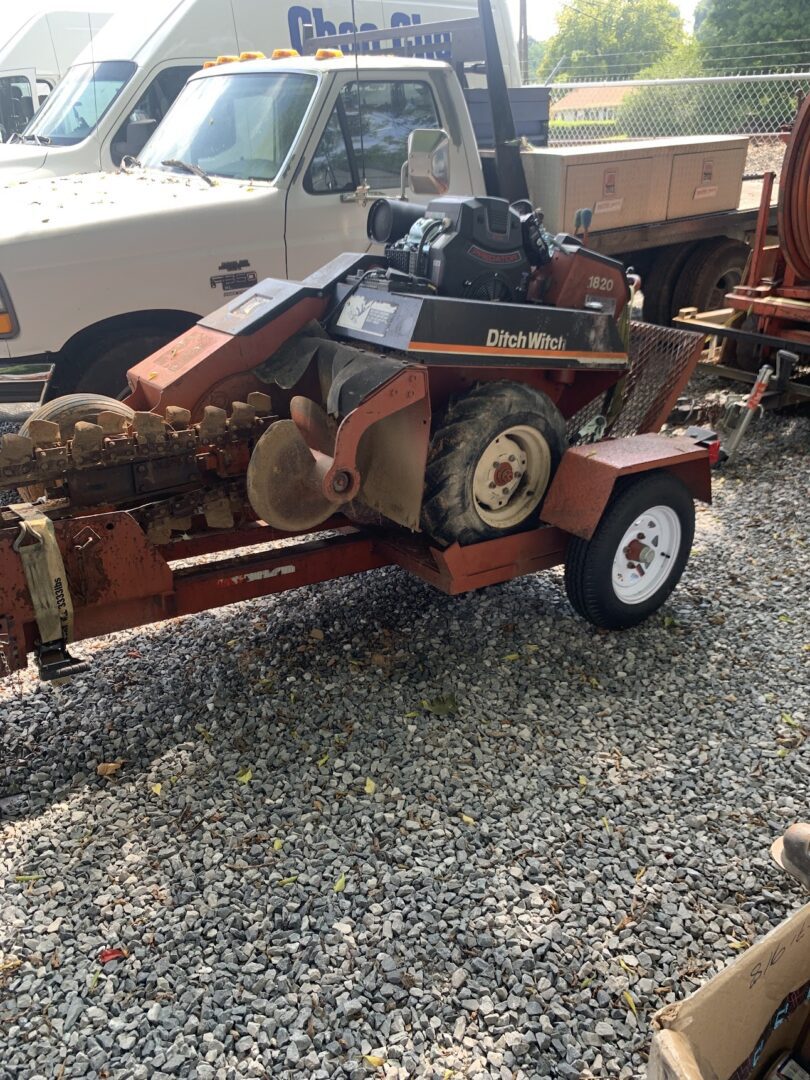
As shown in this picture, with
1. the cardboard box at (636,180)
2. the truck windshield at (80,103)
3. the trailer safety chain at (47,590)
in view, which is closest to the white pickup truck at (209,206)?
the cardboard box at (636,180)

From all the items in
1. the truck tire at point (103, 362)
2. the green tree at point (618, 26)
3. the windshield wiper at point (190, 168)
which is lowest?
the truck tire at point (103, 362)

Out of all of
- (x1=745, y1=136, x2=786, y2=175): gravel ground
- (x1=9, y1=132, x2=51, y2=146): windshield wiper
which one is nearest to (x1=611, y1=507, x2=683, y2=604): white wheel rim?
(x1=9, y1=132, x2=51, y2=146): windshield wiper

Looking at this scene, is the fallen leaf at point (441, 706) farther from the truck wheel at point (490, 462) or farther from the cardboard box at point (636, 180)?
the cardboard box at point (636, 180)

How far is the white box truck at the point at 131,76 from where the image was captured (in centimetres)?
842

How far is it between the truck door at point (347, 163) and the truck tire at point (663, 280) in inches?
125

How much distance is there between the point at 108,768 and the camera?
140 inches

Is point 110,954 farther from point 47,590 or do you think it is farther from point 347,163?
point 347,163

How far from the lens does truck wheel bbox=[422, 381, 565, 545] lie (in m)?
4.00

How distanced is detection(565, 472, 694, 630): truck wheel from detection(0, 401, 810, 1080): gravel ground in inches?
6.6

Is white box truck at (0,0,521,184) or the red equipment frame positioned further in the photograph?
white box truck at (0,0,521,184)

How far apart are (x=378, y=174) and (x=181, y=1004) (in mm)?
5532

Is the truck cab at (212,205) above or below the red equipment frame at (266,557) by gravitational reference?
above

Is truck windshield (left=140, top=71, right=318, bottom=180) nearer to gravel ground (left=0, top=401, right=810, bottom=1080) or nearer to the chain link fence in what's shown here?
gravel ground (left=0, top=401, right=810, bottom=1080)

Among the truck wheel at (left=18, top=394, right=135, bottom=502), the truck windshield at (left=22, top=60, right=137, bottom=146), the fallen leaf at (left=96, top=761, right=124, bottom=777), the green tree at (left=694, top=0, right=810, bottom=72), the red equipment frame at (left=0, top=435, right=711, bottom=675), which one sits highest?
the green tree at (left=694, top=0, right=810, bottom=72)
